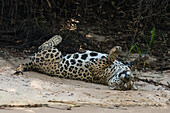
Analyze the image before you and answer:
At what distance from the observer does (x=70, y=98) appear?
4.10 m

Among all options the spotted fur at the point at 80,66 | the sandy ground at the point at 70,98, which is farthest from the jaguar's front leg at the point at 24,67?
the sandy ground at the point at 70,98

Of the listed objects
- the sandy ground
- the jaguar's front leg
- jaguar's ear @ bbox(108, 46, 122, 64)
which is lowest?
the sandy ground

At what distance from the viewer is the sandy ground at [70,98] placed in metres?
3.61

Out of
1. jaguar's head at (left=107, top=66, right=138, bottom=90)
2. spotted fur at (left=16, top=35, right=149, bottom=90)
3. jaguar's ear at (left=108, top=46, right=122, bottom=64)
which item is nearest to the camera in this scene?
jaguar's head at (left=107, top=66, right=138, bottom=90)

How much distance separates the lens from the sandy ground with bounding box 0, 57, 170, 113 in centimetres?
361

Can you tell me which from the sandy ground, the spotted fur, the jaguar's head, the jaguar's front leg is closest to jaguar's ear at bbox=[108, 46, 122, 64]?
the spotted fur

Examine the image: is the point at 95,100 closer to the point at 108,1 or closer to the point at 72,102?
the point at 72,102

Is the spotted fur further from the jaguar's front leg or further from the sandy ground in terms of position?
the sandy ground

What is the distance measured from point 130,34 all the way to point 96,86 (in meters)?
3.03

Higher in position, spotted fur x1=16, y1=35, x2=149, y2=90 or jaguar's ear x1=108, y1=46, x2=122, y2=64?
jaguar's ear x1=108, y1=46, x2=122, y2=64

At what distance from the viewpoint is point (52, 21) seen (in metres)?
8.23

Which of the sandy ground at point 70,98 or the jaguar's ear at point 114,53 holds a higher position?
the jaguar's ear at point 114,53

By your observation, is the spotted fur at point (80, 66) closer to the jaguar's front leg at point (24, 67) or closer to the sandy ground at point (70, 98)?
the jaguar's front leg at point (24, 67)

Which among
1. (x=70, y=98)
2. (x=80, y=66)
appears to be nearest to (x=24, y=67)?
(x=80, y=66)
